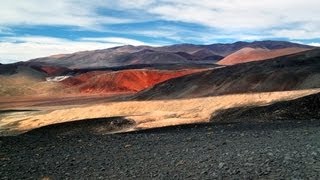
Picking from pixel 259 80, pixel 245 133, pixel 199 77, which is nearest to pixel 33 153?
pixel 245 133

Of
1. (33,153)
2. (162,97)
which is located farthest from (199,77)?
(33,153)

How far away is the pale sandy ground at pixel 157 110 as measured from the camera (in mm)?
30567

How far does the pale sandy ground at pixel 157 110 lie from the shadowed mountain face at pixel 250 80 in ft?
23.0

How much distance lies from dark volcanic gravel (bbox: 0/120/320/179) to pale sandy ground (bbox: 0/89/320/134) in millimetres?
12186

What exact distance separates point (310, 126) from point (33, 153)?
30.3 feet

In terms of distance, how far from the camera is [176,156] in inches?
492

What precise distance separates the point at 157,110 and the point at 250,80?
12558mm

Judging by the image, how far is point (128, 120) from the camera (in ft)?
96.5

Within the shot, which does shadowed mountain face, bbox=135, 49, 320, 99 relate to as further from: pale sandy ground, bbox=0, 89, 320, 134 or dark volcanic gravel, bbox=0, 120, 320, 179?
dark volcanic gravel, bbox=0, 120, 320, 179

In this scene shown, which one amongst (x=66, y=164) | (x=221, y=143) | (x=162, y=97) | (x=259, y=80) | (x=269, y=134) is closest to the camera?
(x=66, y=164)

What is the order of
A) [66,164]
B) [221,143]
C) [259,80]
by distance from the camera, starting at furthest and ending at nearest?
[259,80] → [221,143] → [66,164]

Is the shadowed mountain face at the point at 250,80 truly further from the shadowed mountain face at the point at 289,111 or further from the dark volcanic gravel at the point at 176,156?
the dark volcanic gravel at the point at 176,156

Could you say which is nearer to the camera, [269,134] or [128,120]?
[269,134]

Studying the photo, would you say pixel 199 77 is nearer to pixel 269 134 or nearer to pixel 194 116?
pixel 194 116
